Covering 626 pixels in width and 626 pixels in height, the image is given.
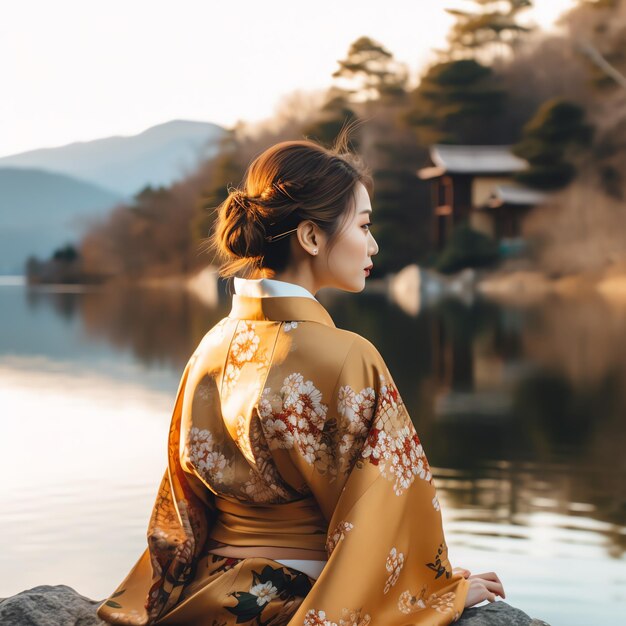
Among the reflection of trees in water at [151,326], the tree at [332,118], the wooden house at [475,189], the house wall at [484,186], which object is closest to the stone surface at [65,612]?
the reflection of trees in water at [151,326]

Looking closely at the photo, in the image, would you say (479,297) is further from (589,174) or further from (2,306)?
(2,306)

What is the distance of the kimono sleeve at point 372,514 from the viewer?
4.43 feet

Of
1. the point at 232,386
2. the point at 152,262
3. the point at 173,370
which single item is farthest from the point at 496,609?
the point at 152,262

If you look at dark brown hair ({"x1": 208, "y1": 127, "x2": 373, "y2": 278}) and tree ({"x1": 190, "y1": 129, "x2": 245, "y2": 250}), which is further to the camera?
tree ({"x1": 190, "y1": 129, "x2": 245, "y2": 250})

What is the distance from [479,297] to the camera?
17703 mm

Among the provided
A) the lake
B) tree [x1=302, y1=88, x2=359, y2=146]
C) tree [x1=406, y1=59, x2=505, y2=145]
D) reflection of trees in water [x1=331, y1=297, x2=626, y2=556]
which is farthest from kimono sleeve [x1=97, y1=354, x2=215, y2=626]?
tree [x1=406, y1=59, x2=505, y2=145]

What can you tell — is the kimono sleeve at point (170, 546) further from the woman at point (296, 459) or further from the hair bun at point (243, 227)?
the hair bun at point (243, 227)

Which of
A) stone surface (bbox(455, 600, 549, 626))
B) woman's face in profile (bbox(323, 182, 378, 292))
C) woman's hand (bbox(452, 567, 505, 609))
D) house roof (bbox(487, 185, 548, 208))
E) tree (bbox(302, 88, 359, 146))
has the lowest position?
stone surface (bbox(455, 600, 549, 626))

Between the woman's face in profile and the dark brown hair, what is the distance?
1cm

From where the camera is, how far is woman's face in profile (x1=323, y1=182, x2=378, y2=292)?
1.47 metres

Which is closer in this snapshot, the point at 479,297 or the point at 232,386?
the point at 232,386

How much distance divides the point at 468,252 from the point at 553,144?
2851mm

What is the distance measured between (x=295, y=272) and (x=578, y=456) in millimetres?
3491

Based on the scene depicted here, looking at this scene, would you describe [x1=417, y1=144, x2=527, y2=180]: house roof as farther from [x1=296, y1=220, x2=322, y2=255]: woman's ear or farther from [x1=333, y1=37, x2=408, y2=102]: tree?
[x1=296, y1=220, x2=322, y2=255]: woman's ear
